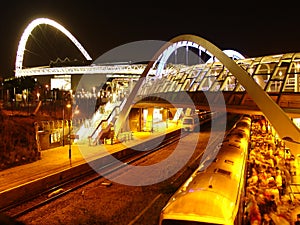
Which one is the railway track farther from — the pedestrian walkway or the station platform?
the pedestrian walkway

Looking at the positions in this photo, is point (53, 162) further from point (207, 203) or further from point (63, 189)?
point (207, 203)

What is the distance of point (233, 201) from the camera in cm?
657

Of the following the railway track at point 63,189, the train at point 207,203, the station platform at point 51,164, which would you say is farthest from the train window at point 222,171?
the station platform at point 51,164

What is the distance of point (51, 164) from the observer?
17.2m

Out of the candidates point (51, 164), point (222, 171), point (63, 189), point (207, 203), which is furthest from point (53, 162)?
point (207, 203)

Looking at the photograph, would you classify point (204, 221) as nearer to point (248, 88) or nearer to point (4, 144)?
point (248, 88)

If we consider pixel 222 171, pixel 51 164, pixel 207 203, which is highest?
pixel 222 171

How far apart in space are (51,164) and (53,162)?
52 centimetres

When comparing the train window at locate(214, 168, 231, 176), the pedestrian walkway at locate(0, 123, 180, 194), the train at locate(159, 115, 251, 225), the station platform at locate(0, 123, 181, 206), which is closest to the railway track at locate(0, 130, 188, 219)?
the station platform at locate(0, 123, 181, 206)

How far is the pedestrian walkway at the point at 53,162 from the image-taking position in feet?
46.3

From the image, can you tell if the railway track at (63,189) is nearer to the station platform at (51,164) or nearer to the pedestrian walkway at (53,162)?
the station platform at (51,164)

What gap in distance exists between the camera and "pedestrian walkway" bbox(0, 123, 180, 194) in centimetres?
1412

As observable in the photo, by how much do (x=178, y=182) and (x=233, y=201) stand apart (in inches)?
342

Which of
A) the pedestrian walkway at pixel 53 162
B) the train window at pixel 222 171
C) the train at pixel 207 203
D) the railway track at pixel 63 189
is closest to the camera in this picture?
the train at pixel 207 203
